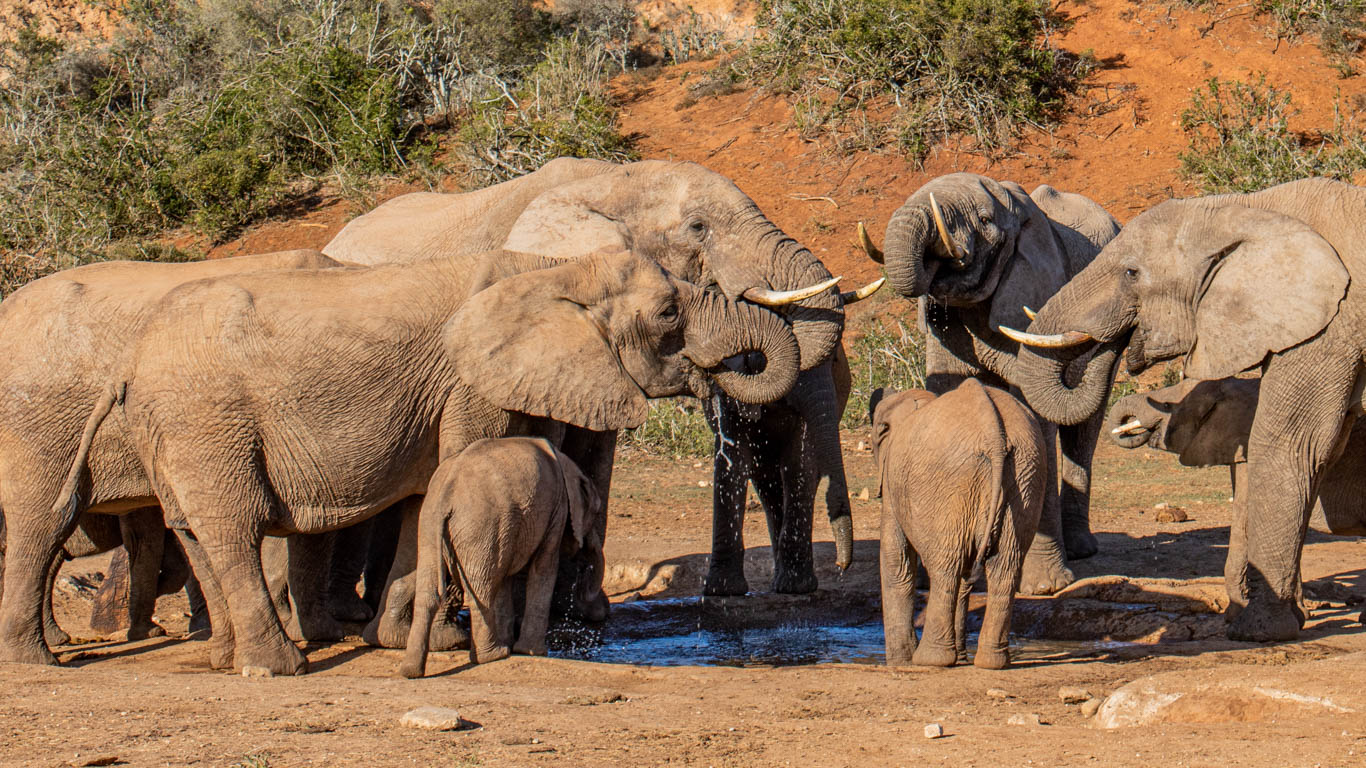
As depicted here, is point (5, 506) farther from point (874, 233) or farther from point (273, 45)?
point (273, 45)

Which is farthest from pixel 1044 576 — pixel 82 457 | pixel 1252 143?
pixel 1252 143

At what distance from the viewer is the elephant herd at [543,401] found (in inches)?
274

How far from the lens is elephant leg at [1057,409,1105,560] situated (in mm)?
10602

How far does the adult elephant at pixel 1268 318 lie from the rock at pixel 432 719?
4.23 m

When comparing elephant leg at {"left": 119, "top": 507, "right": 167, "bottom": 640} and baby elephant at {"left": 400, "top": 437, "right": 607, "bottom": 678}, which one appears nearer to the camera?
baby elephant at {"left": 400, "top": 437, "right": 607, "bottom": 678}

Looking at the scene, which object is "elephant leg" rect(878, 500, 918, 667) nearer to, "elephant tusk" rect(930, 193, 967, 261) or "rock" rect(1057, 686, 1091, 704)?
"rock" rect(1057, 686, 1091, 704)

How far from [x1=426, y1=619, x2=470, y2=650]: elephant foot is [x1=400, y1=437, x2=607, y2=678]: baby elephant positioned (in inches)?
4.6

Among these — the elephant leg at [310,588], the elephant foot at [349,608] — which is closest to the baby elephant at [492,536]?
the elephant leg at [310,588]

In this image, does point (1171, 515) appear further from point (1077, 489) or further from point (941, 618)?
point (941, 618)

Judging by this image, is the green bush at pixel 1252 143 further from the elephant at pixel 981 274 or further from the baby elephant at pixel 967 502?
the baby elephant at pixel 967 502

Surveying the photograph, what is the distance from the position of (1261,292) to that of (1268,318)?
13 centimetres

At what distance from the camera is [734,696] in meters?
6.21

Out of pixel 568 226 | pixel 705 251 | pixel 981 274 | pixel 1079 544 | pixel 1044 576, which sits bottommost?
pixel 1079 544

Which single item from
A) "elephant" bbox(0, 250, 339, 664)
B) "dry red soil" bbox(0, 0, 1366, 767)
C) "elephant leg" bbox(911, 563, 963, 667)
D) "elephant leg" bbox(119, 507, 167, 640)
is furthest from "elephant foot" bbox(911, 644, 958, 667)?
"elephant leg" bbox(119, 507, 167, 640)
